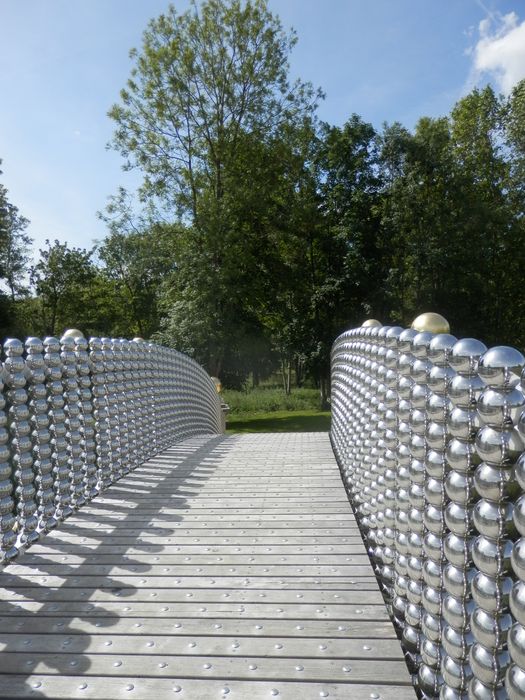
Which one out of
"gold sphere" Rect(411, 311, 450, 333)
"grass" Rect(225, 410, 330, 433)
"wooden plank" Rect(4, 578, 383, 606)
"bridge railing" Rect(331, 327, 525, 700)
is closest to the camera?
"bridge railing" Rect(331, 327, 525, 700)

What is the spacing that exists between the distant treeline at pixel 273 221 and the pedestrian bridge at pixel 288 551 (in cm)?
1729

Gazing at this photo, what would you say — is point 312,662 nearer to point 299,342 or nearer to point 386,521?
point 386,521

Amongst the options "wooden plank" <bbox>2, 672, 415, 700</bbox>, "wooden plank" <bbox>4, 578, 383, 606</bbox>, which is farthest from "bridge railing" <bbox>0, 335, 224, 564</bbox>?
"wooden plank" <bbox>2, 672, 415, 700</bbox>

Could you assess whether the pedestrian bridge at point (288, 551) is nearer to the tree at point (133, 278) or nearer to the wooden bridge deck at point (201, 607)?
the wooden bridge deck at point (201, 607)

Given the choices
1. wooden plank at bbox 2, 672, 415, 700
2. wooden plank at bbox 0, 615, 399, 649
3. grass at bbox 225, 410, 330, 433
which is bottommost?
grass at bbox 225, 410, 330, 433

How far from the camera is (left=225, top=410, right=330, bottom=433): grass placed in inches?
842

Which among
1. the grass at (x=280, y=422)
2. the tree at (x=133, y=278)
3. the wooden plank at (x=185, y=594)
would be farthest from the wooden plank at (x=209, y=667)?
the tree at (x=133, y=278)

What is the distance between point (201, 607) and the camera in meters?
2.87

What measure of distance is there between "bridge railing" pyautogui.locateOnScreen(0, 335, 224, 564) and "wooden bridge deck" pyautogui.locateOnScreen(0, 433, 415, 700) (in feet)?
→ 0.80

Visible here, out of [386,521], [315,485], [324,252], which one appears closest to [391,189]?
[324,252]

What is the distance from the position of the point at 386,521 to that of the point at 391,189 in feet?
84.3

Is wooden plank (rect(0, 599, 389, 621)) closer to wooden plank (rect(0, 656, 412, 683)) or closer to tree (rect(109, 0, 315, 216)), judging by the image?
wooden plank (rect(0, 656, 412, 683))

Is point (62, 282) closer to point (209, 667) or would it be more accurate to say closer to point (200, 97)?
point (200, 97)

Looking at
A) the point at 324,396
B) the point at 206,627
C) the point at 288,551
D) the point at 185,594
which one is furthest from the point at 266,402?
the point at 206,627
